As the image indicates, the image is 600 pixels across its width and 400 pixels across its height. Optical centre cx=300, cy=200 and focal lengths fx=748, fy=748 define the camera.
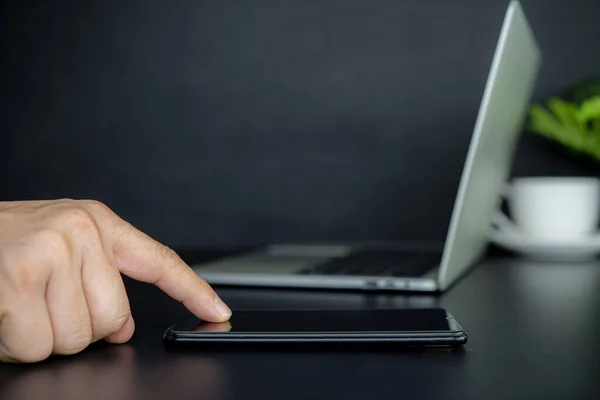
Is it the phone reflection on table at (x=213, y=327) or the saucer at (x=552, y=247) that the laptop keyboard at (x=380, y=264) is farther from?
the phone reflection on table at (x=213, y=327)

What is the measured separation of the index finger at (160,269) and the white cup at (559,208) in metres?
0.91

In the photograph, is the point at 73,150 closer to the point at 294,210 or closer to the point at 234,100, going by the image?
the point at 234,100

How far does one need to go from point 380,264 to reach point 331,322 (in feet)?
1.82

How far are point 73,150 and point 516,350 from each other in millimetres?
1509

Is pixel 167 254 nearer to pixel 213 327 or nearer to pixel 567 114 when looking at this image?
pixel 213 327

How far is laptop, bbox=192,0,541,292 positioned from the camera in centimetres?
97

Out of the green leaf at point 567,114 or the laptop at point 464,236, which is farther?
the green leaf at point 567,114

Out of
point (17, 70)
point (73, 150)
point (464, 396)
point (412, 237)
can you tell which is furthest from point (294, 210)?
point (464, 396)

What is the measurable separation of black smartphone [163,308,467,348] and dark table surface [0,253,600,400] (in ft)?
0.05

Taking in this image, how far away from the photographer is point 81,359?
2.20 feet

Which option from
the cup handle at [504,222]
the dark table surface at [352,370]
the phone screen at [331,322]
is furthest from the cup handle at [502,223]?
the phone screen at [331,322]

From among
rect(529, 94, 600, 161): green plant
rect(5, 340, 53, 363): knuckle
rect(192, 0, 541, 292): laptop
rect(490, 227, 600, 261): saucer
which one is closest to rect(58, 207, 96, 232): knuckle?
rect(5, 340, 53, 363): knuckle

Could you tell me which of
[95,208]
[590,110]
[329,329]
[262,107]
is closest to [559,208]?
[590,110]

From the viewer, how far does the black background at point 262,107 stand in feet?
5.99
